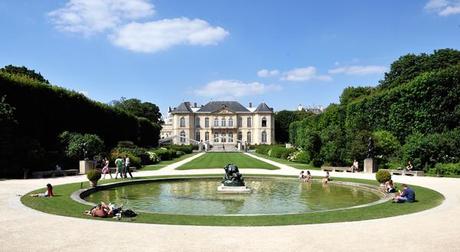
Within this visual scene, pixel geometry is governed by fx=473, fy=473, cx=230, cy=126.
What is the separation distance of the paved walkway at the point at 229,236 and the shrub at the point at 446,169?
614 inches

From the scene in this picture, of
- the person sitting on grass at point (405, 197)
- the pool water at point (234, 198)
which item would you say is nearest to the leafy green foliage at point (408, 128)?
the pool water at point (234, 198)

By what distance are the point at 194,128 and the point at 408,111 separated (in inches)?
3293

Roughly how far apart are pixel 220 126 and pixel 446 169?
87.3 m

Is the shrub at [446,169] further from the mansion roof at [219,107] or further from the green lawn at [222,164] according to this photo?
the mansion roof at [219,107]

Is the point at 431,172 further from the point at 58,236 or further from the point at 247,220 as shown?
the point at 58,236

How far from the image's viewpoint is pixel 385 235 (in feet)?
32.2

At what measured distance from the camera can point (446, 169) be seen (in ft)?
87.4

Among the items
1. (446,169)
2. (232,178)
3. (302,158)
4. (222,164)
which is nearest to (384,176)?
(232,178)

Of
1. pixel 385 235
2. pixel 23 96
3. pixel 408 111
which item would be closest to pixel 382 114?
pixel 408 111

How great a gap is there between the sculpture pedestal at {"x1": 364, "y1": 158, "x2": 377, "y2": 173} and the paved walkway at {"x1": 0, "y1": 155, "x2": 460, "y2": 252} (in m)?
18.5

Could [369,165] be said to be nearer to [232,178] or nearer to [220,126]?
[232,178]

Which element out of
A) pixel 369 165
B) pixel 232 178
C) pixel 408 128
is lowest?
pixel 232 178

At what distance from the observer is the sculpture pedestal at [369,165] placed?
99.9 ft

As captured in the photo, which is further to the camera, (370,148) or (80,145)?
(80,145)
